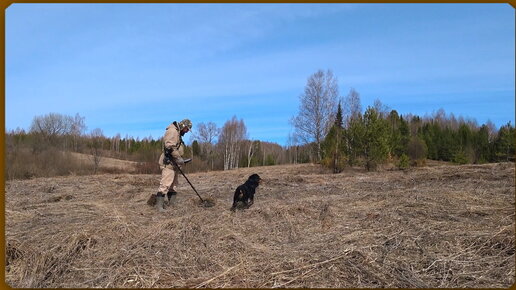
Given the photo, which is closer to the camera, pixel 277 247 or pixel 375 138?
pixel 277 247

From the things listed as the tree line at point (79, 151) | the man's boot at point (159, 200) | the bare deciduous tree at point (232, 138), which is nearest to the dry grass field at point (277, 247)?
the man's boot at point (159, 200)

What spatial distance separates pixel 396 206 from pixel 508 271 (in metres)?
2.71

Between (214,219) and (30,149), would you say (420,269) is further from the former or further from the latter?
(30,149)

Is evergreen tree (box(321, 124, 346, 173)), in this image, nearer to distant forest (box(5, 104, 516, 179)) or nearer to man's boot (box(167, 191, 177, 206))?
distant forest (box(5, 104, 516, 179))

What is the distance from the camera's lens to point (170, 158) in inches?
284

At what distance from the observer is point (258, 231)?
16.5 feet

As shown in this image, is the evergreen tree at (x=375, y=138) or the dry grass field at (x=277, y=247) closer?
the dry grass field at (x=277, y=247)

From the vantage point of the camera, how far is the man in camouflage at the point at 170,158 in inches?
281

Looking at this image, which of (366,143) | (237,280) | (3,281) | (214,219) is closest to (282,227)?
(214,219)

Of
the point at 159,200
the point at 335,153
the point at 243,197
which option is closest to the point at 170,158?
the point at 159,200

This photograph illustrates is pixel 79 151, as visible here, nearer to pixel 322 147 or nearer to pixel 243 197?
pixel 322 147

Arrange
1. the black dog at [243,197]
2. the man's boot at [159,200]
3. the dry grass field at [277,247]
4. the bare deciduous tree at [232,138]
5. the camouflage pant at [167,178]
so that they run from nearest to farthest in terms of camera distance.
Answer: the dry grass field at [277,247] < the black dog at [243,197] < the man's boot at [159,200] < the camouflage pant at [167,178] < the bare deciduous tree at [232,138]

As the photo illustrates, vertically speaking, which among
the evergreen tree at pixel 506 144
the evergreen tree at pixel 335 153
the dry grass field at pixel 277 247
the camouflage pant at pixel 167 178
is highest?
the evergreen tree at pixel 506 144

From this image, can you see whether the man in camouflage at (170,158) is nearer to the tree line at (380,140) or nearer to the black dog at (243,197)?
the black dog at (243,197)
